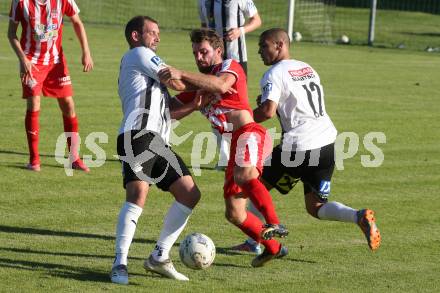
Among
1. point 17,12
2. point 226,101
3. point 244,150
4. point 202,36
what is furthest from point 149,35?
point 17,12

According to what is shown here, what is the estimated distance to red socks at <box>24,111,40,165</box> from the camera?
485 inches

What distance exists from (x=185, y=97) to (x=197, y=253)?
4.53 ft

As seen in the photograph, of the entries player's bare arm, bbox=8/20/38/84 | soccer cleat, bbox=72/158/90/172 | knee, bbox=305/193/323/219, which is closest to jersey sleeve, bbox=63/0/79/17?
player's bare arm, bbox=8/20/38/84

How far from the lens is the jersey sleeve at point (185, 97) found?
8703 mm

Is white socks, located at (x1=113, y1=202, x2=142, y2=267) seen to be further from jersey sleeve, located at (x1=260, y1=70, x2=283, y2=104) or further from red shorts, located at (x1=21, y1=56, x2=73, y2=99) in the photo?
red shorts, located at (x1=21, y1=56, x2=73, y2=99)

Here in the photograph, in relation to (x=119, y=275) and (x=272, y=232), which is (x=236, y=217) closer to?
(x=272, y=232)

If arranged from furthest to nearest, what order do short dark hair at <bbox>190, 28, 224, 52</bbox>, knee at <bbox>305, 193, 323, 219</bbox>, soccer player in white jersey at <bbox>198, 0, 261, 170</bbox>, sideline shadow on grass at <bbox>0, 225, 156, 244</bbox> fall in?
soccer player in white jersey at <bbox>198, 0, 261, 170</bbox> → sideline shadow on grass at <bbox>0, 225, 156, 244</bbox> → knee at <bbox>305, 193, 323, 219</bbox> → short dark hair at <bbox>190, 28, 224, 52</bbox>

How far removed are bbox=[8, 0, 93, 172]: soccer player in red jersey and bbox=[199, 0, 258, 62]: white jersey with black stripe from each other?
6.00ft

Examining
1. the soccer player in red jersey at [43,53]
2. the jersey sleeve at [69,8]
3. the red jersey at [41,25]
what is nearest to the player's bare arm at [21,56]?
the soccer player in red jersey at [43,53]

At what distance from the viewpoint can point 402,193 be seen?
A: 11.9 m

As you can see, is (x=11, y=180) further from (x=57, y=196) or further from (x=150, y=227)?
(x=150, y=227)

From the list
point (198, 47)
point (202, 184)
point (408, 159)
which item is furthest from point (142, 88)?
point (408, 159)

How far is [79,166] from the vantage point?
1253cm

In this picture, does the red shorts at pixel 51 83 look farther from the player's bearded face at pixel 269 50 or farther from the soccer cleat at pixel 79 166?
the player's bearded face at pixel 269 50
